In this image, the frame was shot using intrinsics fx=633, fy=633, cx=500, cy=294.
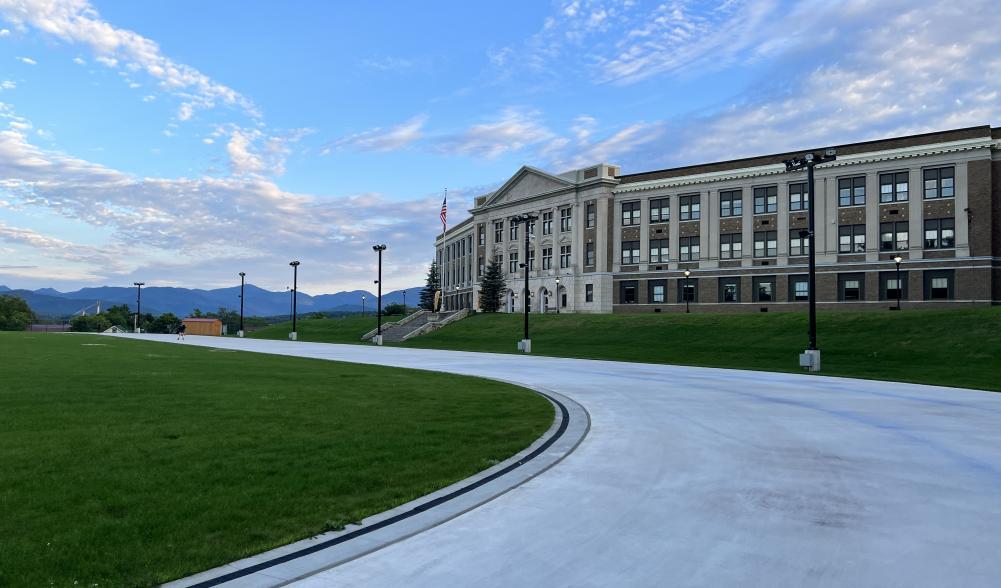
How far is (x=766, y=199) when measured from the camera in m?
63.0

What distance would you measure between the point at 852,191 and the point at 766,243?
8.77 meters

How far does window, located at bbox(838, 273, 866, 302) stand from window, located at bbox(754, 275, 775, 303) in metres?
5.93

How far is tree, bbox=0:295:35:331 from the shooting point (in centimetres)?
12326

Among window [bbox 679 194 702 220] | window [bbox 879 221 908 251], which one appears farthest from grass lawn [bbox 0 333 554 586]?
window [bbox 679 194 702 220]

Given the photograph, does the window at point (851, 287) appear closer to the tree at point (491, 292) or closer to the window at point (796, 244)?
the window at point (796, 244)

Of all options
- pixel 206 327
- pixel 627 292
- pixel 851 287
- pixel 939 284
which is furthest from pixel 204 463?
pixel 206 327

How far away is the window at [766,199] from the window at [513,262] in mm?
31911

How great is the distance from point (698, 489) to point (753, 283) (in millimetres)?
60678

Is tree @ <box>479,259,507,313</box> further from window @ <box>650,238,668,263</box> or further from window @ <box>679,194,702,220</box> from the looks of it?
window @ <box>679,194,702,220</box>

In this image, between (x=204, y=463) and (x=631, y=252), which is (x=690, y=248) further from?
(x=204, y=463)

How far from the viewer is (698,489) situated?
7.24 meters

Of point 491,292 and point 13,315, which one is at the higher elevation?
point 491,292

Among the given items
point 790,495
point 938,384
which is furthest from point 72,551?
point 938,384

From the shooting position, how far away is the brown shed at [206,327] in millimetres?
91625
